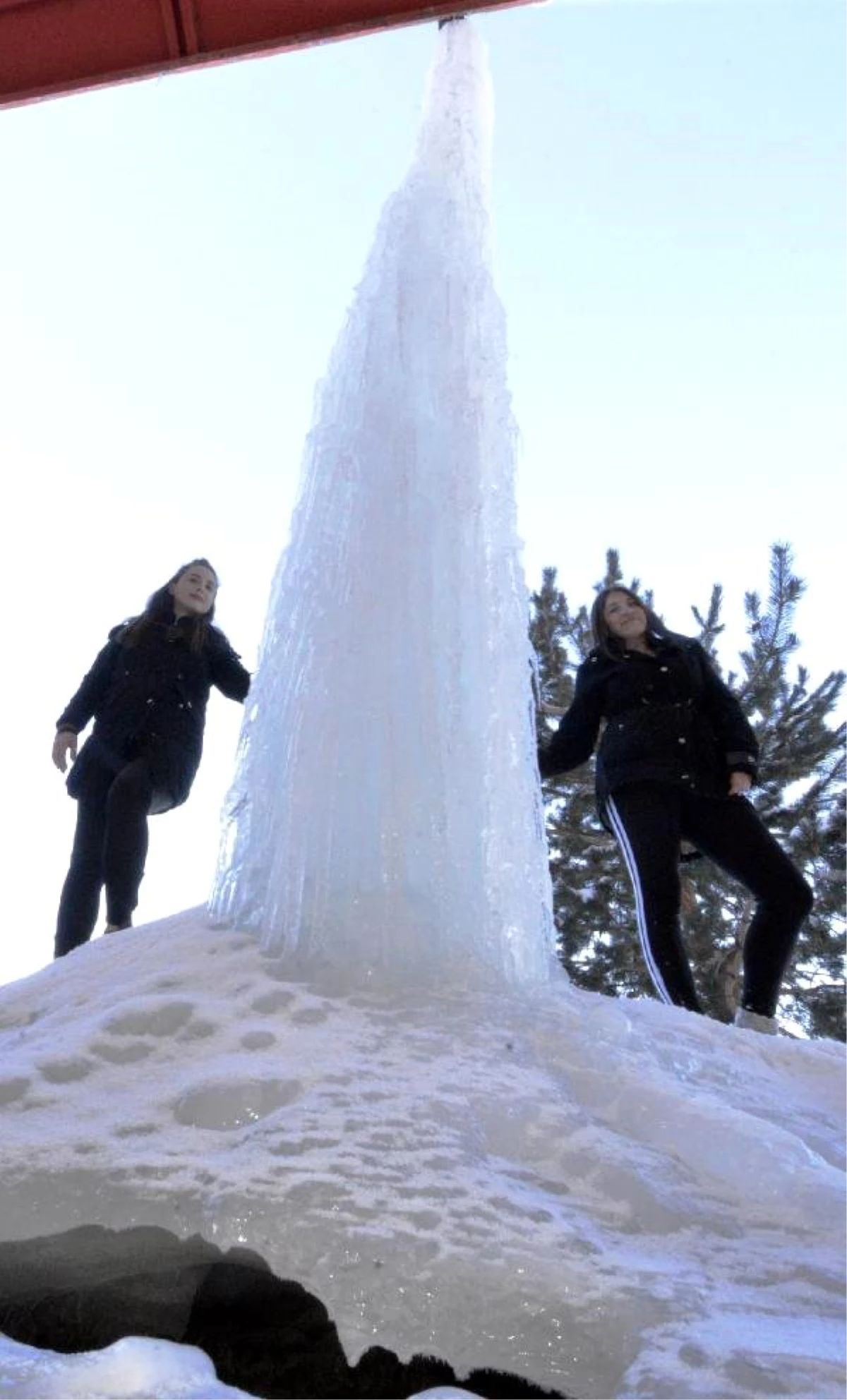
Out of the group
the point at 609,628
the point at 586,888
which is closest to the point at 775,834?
the point at 586,888

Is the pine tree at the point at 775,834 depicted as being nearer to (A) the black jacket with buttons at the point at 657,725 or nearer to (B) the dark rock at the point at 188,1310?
(A) the black jacket with buttons at the point at 657,725

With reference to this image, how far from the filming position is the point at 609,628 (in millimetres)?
3072

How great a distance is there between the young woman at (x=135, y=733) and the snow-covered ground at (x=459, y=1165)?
2.72 feet

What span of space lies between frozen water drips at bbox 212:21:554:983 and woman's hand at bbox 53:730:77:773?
0.95 meters

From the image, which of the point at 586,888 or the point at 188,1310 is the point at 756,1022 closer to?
the point at 188,1310

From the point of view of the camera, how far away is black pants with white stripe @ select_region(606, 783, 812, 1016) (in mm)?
2582

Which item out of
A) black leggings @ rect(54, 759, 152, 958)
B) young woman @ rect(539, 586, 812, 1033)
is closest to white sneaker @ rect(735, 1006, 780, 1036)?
Answer: young woman @ rect(539, 586, 812, 1033)

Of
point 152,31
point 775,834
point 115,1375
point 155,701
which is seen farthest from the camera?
point 775,834

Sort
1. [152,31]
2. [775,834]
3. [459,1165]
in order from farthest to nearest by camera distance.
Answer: [775,834] < [152,31] < [459,1165]

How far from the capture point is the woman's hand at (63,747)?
314 centimetres

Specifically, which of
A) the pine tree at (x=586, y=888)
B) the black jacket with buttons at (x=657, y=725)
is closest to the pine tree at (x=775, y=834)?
the pine tree at (x=586, y=888)

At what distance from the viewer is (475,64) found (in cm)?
348

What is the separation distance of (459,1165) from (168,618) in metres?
2.20

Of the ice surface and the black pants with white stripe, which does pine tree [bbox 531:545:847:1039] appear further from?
the ice surface
